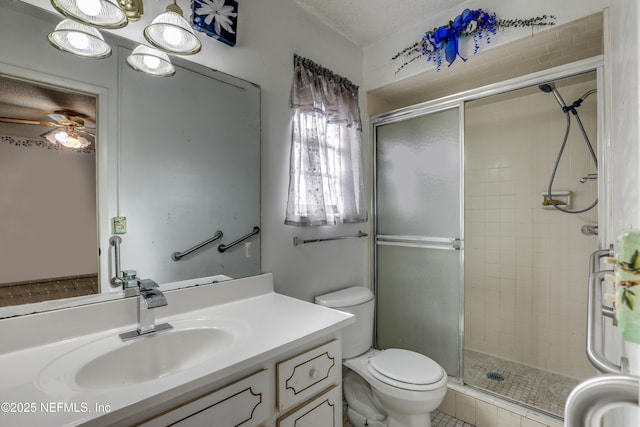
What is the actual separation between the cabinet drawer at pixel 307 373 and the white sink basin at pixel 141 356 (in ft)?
0.61

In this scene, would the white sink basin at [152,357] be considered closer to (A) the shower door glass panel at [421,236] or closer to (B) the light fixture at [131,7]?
(B) the light fixture at [131,7]

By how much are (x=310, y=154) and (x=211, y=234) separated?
725mm

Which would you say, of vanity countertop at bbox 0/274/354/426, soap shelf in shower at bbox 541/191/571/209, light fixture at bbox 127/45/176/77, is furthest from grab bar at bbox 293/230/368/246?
soap shelf in shower at bbox 541/191/571/209

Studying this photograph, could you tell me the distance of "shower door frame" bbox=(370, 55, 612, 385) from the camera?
1.43m

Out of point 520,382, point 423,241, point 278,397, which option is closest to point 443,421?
point 520,382

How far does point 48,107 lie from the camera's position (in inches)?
41.6

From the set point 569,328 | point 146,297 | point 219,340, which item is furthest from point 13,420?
point 569,328

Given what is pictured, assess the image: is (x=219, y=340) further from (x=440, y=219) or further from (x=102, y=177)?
(x=440, y=219)

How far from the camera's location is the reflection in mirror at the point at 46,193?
38.6 inches

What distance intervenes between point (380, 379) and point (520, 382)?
126 cm

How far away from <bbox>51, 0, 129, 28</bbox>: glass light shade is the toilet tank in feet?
5.00

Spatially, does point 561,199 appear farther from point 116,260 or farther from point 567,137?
point 116,260

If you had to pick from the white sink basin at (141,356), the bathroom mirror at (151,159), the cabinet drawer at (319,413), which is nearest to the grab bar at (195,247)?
the bathroom mirror at (151,159)

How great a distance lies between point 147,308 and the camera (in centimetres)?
109
